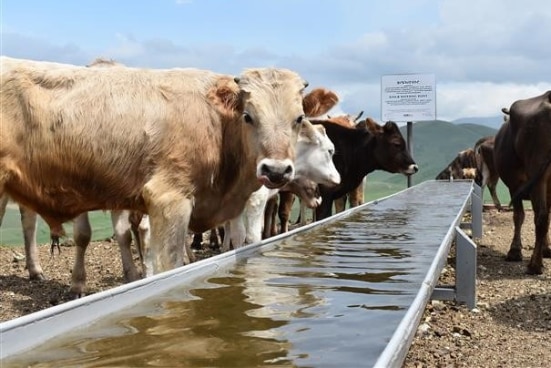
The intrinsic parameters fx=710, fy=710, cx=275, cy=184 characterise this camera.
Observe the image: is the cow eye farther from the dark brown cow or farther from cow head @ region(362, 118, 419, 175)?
cow head @ region(362, 118, 419, 175)

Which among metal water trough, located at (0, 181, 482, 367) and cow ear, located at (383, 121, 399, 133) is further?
cow ear, located at (383, 121, 399, 133)

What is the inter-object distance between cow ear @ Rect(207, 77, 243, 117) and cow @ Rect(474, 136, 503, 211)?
587 inches

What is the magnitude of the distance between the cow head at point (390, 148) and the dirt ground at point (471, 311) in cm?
349

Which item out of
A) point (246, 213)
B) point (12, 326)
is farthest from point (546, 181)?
point (12, 326)

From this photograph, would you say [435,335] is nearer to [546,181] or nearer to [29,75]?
[29,75]

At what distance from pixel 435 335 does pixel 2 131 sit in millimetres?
3467

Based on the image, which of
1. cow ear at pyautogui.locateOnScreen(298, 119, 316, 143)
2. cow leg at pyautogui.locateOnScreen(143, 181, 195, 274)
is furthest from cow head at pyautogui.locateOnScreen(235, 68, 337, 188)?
cow ear at pyautogui.locateOnScreen(298, 119, 316, 143)

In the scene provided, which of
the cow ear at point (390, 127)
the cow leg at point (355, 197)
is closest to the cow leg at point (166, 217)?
the cow ear at point (390, 127)

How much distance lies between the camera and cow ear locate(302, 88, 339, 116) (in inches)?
259

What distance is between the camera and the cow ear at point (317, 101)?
6.57 meters

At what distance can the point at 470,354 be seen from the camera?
488 cm

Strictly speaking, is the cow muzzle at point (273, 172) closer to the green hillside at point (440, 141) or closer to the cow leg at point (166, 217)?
the cow leg at point (166, 217)

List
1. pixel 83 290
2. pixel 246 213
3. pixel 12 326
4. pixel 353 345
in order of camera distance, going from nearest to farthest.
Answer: pixel 12 326, pixel 353 345, pixel 83 290, pixel 246 213

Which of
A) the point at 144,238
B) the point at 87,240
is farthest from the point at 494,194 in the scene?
the point at 87,240
